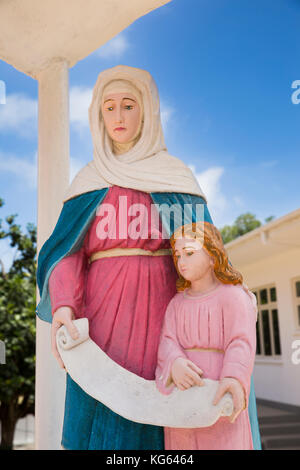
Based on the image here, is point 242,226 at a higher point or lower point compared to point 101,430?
Answer: higher

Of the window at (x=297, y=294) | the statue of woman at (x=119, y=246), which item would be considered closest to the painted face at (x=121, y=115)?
the statue of woman at (x=119, y=246)

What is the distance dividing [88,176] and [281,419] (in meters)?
7.49

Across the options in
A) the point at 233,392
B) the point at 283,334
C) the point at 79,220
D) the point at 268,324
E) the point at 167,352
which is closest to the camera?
the point at 233,392

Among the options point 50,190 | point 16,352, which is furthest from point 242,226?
point 50,190

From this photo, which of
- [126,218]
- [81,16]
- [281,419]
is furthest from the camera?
[281,419]

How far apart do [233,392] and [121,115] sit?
1.48m

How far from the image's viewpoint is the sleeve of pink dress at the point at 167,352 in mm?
1983

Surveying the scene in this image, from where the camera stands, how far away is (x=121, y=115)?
2.56 meters

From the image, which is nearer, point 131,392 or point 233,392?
point 233,392

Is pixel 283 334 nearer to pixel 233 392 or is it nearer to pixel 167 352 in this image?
pixel 167 352

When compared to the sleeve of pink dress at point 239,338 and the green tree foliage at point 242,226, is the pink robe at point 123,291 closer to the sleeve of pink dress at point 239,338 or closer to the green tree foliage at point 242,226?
the sleeve of pink dress at point 239,338
